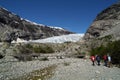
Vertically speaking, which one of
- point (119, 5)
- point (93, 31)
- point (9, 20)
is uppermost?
point (9, 20)

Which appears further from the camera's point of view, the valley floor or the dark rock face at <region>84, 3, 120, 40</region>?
the dark rock face at <region>84, 3, 120, 40</region>

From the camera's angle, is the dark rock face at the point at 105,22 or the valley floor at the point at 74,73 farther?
the dark rock face at the point at 105,22

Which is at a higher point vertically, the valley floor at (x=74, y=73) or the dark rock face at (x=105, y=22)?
the dark rock face at (x=105, y=22)

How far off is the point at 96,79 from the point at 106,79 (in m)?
0.74

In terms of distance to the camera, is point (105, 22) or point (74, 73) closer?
point (74, 73)

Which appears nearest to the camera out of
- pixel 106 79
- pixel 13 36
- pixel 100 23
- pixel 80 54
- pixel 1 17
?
pixel 106 79

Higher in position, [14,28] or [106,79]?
[14,28]

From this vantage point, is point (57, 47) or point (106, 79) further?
point (57, 47)

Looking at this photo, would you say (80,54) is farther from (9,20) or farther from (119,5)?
(9,20)

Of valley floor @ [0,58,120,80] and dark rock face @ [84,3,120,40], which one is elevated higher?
dark rock face @ [84,3,120,40]

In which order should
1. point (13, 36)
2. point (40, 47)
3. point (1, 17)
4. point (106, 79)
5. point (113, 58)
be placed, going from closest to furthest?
point (106, 79), point (113, 58), point (40, 47), point (13, 36), point (1, 17)

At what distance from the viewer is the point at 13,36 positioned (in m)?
177

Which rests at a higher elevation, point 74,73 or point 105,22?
point 105,22

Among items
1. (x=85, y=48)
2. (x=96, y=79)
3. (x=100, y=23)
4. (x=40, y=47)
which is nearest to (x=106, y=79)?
(x=96, y=79)
